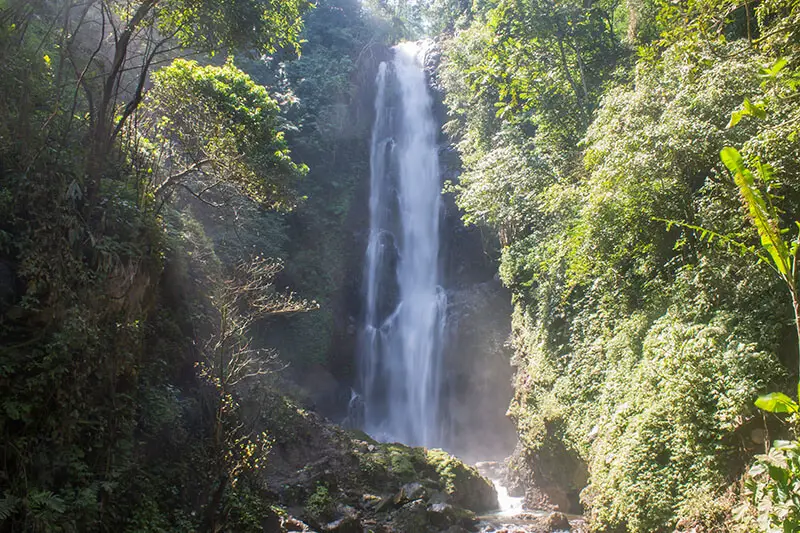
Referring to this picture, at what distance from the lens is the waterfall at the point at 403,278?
1972cm

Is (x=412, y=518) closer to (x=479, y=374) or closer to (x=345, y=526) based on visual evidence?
(x=345, y=526)

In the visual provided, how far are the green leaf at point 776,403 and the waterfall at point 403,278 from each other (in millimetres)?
17101

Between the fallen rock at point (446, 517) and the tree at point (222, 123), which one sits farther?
the tree at point (222, 123)

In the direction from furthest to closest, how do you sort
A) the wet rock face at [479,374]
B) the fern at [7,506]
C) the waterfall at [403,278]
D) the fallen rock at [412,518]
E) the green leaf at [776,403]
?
the waterfall at [403,278] < the wet rock face at [479,374] < the fallen rock at [412,518] < the fern at [7,506] < the green leaf at [776,403]

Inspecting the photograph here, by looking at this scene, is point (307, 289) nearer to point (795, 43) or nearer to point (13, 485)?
point (13, 485)

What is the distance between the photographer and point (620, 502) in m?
6.47

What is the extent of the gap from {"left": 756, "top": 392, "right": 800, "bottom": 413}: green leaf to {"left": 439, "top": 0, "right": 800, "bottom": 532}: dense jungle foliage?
36 centimetres

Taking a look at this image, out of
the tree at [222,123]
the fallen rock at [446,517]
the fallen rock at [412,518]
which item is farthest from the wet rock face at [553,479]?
the tree at [222,123]

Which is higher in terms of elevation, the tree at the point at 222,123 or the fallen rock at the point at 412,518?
the tree at the point at 222,123

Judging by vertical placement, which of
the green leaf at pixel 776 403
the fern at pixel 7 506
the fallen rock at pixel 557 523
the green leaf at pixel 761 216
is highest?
the green leaf at pixel 761 216

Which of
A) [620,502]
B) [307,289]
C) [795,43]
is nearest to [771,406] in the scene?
[795,43]

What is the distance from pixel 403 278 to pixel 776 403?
19.1 metres

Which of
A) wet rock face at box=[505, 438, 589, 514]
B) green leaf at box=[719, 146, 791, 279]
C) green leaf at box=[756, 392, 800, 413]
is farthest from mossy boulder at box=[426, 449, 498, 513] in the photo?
green leaf at box=[719, 146, 791, 279]

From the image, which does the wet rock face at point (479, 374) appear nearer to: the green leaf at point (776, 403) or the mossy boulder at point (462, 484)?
the mossy boulder at point (462, 484)
